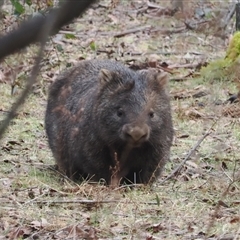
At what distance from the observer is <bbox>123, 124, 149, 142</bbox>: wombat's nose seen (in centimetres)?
619

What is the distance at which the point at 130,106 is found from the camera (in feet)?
21.7

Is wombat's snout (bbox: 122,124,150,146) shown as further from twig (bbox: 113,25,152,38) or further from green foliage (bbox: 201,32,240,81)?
twig (bbox: 113,25,152,38)

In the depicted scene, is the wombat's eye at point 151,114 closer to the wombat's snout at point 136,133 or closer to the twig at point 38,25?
the wombat's snout at point 136,133

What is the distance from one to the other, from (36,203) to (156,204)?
3.03ft

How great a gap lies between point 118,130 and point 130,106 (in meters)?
0.22

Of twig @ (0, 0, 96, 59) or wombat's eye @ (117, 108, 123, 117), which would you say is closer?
twig @ (0, 0, 96, 59)

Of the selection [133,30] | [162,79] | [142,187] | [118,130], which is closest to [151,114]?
[118,130]

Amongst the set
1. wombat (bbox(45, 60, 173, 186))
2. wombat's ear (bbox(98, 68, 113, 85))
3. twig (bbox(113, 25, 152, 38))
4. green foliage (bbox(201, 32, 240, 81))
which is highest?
wombat's ear (bbox(98, 68, 113, 85))

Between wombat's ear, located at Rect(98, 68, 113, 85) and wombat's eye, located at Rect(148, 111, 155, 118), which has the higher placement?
wombat's ear, located at Rect(98, 68, 113, 85)

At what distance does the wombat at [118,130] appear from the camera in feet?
21.7

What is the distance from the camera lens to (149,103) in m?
6.59

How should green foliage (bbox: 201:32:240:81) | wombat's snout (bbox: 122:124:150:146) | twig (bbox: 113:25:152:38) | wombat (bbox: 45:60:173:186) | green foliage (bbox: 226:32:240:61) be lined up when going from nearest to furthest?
wombat's snout (bbox: 122:124:150:146) → wombat (bbox: 45:60:173:186) → green foliage (bbox: 201:32:240:81) → green foliage (bbox: 226:32:240:61) → twig (bbox: 113:25:152:38)

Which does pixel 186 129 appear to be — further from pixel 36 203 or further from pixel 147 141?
pixel 36 203

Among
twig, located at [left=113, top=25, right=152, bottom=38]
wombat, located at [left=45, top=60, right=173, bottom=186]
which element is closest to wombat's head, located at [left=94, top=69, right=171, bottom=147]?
wombat, located at [left=45, top=60, right=173, bottom=186]
